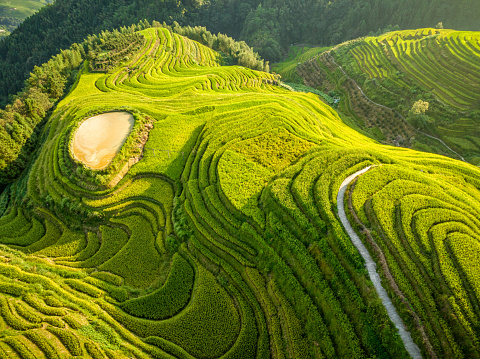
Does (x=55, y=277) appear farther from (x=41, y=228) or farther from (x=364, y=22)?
(x=364, y=22)

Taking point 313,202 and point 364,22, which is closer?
point 313,202

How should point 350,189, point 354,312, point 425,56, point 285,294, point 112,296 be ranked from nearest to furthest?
point 354,312
point 285,294
point 112,296
point 350,189
point 425,56

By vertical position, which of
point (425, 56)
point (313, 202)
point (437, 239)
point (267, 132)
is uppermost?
point (425, 56)

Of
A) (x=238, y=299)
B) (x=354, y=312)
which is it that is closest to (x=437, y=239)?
(x=354, y=312)

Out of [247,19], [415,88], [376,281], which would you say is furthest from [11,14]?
[376,281]

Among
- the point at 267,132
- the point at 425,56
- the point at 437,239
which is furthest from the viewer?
the point at 425,56

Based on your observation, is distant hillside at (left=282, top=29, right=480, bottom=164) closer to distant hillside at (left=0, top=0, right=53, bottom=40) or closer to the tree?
the tree

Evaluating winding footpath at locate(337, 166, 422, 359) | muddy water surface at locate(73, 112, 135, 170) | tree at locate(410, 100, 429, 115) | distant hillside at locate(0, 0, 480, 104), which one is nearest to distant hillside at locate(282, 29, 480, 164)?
tree at locate(410, 100, 429, 115)
